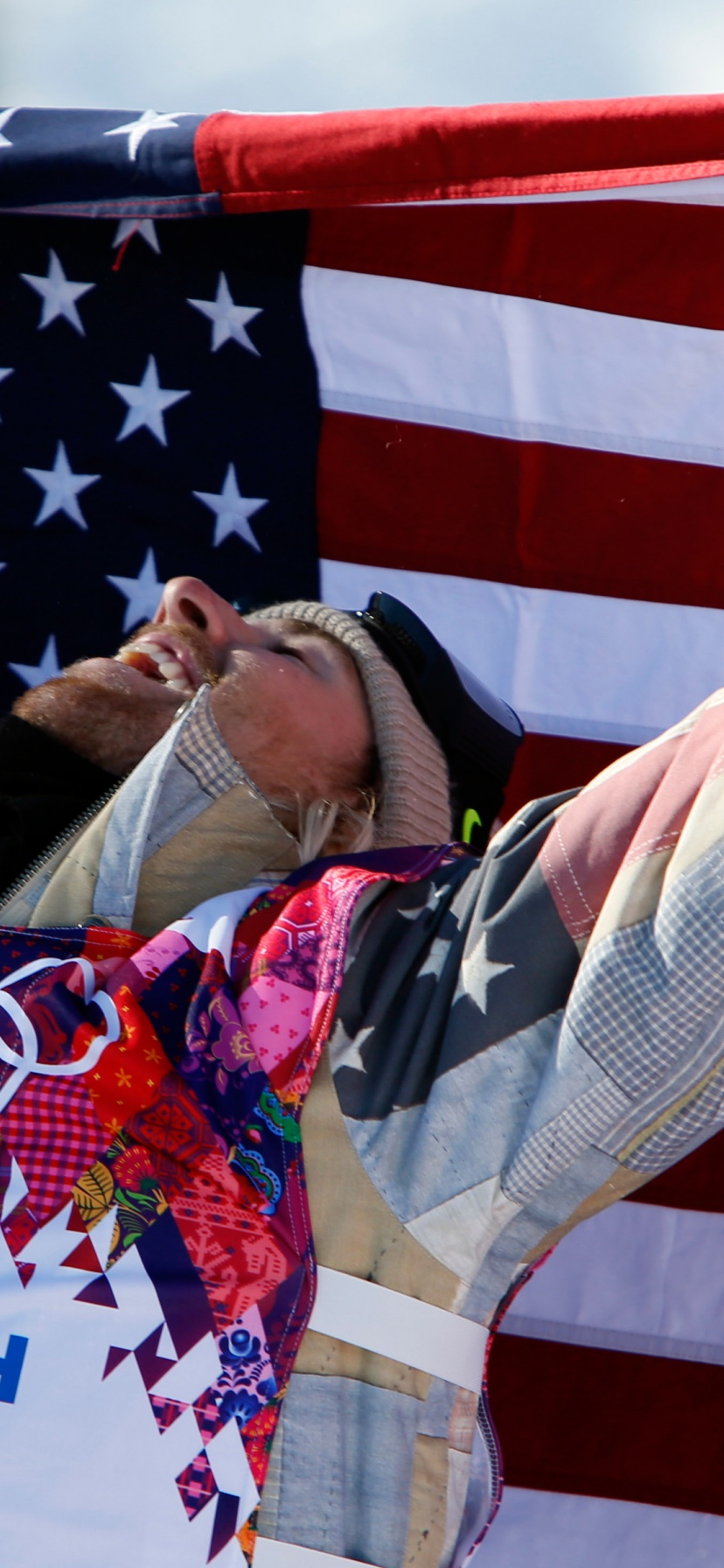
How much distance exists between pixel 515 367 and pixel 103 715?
34.1 inches

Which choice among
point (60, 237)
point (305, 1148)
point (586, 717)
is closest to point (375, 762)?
point (586, 717)

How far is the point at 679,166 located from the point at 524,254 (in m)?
0.37

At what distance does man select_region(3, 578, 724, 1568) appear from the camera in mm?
812

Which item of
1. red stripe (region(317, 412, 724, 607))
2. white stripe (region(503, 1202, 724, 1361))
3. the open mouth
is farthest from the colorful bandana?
red stripe (region(317, 412, 724, 607))

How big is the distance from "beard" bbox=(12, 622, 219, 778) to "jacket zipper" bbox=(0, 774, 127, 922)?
0.11 metres

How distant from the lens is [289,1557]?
0.90 metres

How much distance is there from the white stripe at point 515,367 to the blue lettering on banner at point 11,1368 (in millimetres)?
1342

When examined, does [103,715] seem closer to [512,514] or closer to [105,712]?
[105,712]

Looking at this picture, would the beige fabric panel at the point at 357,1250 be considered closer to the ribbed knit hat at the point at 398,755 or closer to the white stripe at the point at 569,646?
the ribbed knit hat at the point at 398,755

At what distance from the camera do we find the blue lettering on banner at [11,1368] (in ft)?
2.95

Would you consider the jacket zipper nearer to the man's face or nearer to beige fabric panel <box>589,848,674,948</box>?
the man's face

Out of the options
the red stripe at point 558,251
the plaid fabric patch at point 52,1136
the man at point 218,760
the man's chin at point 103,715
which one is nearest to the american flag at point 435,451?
the red stripe at point 558,251

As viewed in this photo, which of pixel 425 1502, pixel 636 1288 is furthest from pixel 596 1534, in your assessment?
pixel 425 1502

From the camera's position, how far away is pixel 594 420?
1816 millimetres
